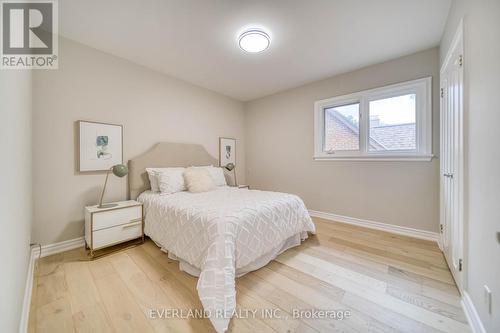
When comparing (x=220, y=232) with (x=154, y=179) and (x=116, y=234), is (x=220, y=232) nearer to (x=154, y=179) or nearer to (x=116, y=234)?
(x=116, y=234)

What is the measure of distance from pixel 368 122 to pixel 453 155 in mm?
1340

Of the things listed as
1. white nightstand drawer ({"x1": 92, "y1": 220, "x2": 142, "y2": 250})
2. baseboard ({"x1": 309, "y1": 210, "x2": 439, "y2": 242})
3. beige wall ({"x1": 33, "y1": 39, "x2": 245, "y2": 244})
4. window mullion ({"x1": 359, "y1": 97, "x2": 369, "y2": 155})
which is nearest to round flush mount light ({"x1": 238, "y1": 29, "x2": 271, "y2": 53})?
beige wall ({"x1": 33, "y1": 39, "x2": 245, "y2": 244})

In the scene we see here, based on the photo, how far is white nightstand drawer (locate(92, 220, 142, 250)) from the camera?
1.95 meters

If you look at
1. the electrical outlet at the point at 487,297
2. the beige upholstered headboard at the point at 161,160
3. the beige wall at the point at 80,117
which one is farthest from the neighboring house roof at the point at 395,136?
the beige wall at the point at 80,117

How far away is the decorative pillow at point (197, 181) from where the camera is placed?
2654mm

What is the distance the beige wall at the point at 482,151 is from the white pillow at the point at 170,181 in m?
2.85

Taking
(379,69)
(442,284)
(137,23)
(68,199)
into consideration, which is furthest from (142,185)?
(379,69)

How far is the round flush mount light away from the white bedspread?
5.83 feet

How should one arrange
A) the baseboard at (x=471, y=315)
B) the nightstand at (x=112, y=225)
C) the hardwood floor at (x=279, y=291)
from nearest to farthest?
1. the baseboard at (x=471, y=315)
2. the hardwood floor at (x=279, y=291)
3. the nightstand at (x=112, y=225)

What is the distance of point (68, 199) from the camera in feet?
7.11

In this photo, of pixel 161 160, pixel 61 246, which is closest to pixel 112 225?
pixel 61 246

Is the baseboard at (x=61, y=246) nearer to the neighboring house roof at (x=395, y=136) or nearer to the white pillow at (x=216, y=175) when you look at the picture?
the white pillow at (x=216, y=175)

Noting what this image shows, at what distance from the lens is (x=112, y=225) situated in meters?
2.07

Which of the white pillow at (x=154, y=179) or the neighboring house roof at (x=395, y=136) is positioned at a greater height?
the neighboring house roof at (x=395, y=136)
